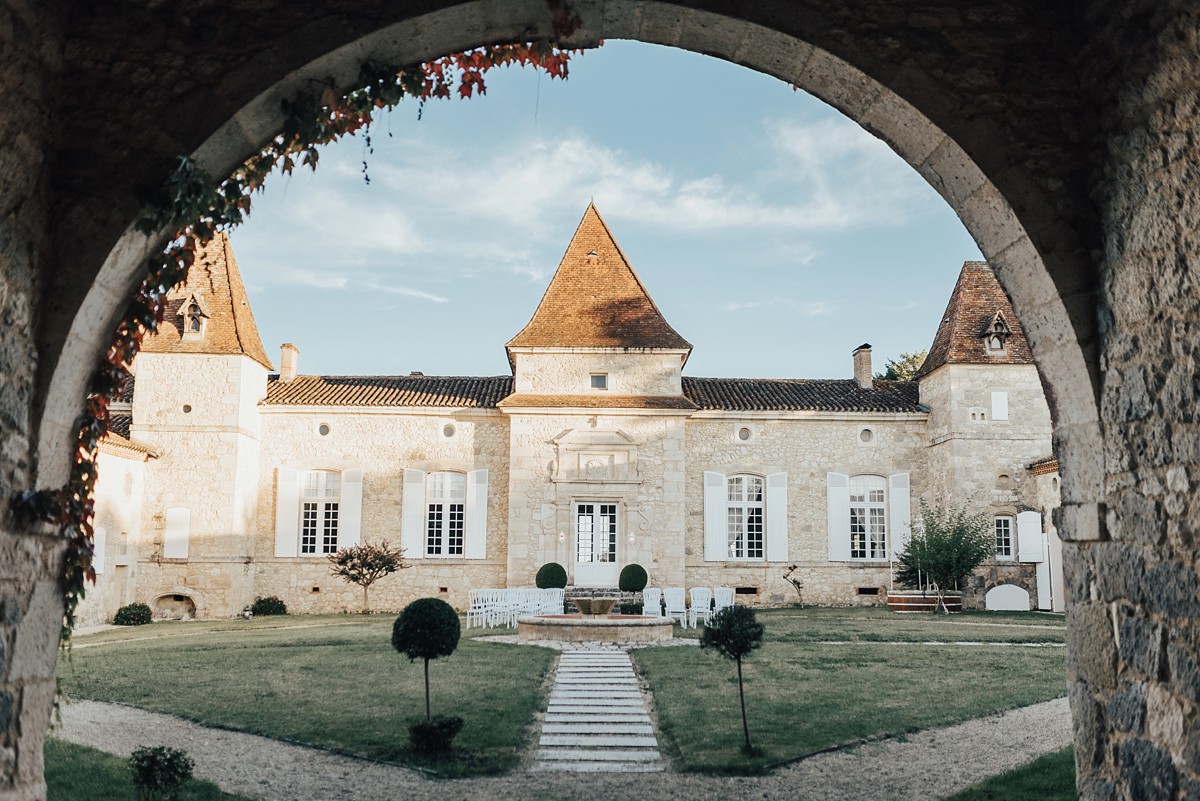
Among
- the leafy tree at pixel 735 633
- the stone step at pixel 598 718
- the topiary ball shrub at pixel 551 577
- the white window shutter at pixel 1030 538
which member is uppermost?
the white window shutter at pixel 1030 538

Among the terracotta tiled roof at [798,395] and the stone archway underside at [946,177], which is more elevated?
the terracotta tiled roof at [798,395]

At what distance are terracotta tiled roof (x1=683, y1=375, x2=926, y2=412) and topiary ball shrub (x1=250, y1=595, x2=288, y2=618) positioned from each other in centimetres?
1035

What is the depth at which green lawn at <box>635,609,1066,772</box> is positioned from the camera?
7039mm

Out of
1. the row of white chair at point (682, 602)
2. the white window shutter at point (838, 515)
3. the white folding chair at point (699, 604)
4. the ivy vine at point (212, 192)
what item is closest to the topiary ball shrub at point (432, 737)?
the ivy vine at point (212, 192)

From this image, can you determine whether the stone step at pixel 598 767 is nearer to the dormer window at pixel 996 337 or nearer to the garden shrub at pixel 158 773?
the garden shrub at pixel 158 773

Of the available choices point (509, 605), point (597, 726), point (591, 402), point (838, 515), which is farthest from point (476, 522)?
point (597, 726)

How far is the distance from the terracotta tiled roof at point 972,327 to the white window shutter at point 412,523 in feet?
40.5

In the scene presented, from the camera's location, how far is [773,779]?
595 cm

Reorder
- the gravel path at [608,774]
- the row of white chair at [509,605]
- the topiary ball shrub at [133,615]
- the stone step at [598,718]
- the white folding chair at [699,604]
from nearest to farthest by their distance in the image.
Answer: the gravel path at [608,774] → the stone step at [598,718] → the white folding chair at [699,604] → the row of white chair at [509,605] → the topiary ball shrub at [133,615]

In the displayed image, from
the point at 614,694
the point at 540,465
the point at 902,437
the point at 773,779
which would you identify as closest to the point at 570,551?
the point at 540,465

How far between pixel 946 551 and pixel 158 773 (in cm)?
1737

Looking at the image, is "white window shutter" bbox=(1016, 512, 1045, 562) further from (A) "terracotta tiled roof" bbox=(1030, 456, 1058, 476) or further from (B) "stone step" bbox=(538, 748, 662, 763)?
(B) "stone step" bbox=(538, 748, 662, 763)

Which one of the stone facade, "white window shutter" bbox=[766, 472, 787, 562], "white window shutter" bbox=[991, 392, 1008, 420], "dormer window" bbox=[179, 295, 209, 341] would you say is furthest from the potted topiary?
"white window shutter" bbox=[991, 392, 1008, 420]

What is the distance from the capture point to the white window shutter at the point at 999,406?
2128cm
